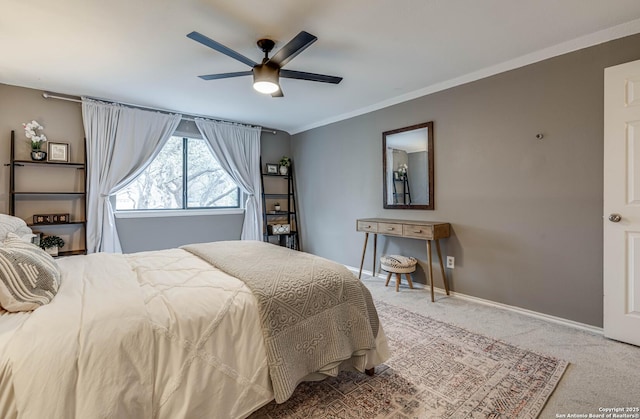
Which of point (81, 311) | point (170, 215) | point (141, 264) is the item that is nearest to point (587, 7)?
point (81, 311)

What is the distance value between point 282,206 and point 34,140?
346 centimetres

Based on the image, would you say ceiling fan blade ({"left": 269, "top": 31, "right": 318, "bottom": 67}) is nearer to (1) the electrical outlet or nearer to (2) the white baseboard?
(1) the electrical outlet

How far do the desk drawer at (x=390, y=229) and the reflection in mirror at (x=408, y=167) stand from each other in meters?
0.41

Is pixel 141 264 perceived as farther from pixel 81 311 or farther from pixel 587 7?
pixel 587 7

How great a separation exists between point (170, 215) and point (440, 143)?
12.6ft

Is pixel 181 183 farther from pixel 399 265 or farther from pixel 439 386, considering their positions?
pixel 439 386

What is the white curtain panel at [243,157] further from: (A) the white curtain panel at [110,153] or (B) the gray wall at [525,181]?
(B) the gray wall at [525,181]

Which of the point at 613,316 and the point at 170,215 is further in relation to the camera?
the point at 170,215

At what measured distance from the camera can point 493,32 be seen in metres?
2.31

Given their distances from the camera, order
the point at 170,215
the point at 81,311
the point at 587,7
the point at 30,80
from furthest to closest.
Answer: the point at 170,215
the point at 30,80
the point at 587,7
the point at 81,311

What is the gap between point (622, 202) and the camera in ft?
7.21

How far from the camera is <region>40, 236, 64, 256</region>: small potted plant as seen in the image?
3.25 meters

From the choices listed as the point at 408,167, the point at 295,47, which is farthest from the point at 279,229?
the point at 295,47

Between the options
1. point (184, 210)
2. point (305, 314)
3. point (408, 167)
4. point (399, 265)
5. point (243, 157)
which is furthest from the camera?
point (243, 157)
